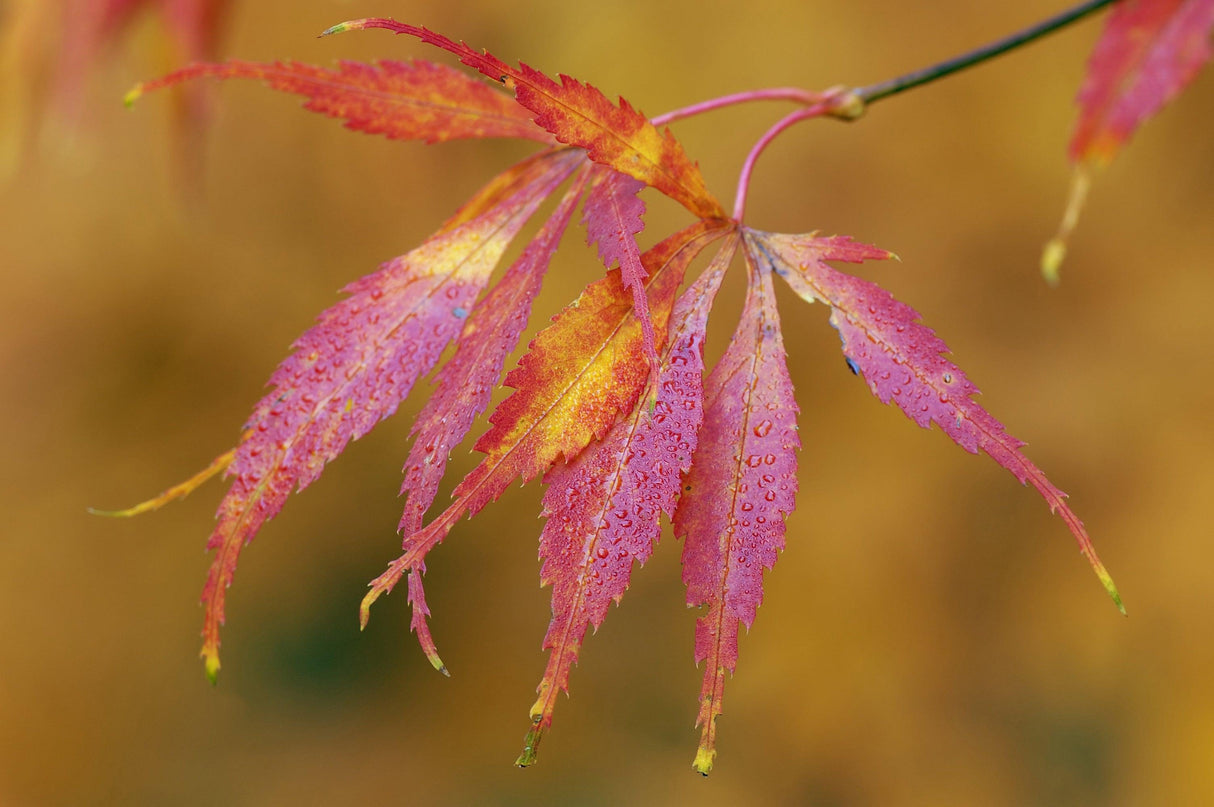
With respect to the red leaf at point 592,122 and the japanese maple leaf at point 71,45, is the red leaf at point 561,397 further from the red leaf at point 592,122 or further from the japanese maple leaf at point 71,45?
the japanese maple leaf at point 71,45

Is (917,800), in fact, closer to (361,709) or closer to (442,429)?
(361,709)

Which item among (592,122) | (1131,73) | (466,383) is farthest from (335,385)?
(1131,73)

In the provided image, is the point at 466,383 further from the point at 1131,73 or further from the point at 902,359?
the point at 1131,73

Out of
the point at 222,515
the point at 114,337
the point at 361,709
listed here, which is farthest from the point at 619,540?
the point at 114,337

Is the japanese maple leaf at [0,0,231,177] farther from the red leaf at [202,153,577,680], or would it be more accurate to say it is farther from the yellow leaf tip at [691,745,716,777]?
the yellow leaf tip at [691,745,716,777]

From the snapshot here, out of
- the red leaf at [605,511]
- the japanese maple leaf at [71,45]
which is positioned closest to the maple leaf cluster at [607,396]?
the red leaf at [605,511]

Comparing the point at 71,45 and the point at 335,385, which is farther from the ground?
the point at 71,45
